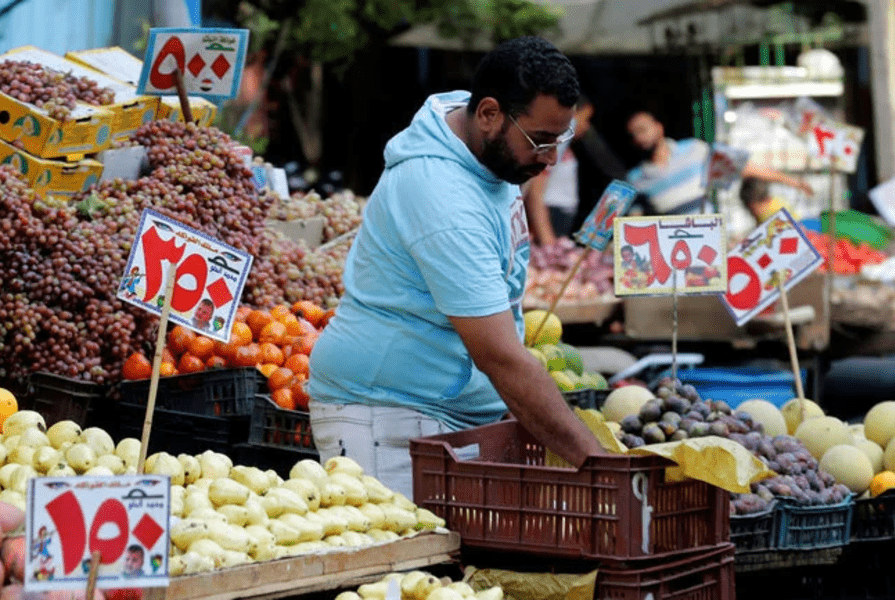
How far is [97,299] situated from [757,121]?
10.0 metres

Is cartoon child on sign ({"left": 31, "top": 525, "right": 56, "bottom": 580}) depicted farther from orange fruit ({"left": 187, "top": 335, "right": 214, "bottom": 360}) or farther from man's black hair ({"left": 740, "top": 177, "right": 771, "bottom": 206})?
man's black hair ({"left": 740, "top": 177, "right": 771, "bottom": 206})

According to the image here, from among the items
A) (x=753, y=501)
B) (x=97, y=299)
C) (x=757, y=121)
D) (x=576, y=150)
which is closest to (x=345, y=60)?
(x=576, y=150)

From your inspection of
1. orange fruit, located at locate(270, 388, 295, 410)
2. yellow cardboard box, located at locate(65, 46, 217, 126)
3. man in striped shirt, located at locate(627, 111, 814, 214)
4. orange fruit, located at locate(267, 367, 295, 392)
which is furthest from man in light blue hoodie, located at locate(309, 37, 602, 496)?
man in striped shirt, located at locate(627, 111, 814, 214)

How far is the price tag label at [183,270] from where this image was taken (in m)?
3.67

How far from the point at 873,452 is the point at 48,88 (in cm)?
384

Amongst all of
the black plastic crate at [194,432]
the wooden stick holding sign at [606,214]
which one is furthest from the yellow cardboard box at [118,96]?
the wooden stick holding sign at [606,214]

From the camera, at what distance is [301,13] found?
11.5 m

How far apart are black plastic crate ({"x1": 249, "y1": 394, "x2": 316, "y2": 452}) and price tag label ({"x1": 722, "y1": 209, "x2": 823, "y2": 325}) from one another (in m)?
1.90

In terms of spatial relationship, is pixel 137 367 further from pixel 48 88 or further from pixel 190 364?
pixel 48 88

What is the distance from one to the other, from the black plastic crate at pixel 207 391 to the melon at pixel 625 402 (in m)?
1.38

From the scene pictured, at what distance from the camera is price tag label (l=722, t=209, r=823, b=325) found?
5.70 meters

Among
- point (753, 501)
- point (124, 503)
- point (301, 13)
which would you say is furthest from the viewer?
point (301, 13)

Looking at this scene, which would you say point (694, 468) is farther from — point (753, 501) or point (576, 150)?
point (576, 150)

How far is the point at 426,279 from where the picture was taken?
3611 millimetres
